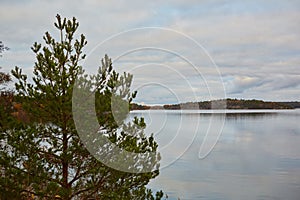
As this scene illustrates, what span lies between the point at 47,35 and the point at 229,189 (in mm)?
23184

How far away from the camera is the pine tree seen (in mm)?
8375

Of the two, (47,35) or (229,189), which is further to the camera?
(229,189)

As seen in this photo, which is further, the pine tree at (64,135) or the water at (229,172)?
the water at (229,172)

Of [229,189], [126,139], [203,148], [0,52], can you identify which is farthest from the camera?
[203,148]

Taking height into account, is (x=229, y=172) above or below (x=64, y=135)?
below

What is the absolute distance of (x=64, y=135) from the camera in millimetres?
8750

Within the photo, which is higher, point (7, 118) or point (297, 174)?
point (7, 118)

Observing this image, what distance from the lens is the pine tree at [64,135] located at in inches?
330

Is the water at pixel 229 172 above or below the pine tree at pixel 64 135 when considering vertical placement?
below

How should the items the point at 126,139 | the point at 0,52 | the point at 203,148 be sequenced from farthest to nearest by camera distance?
the point at 203,148 → the point at 0,52 → the point at 126,139

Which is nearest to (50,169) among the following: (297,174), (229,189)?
(229,189)

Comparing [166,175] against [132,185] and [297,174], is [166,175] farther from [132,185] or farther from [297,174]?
[132,185]

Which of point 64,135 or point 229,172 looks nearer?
point 64,135

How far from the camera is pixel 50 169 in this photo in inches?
349
